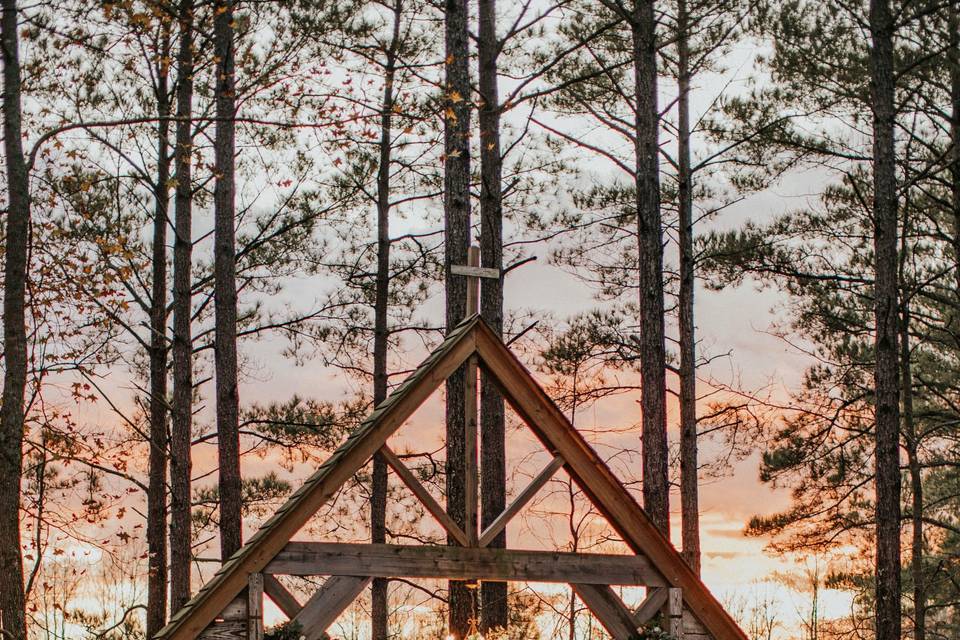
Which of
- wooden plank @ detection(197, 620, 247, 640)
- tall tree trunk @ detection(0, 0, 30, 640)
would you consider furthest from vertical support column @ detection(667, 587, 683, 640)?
tall tree trunk @ detection(0, 0, 30, 640)

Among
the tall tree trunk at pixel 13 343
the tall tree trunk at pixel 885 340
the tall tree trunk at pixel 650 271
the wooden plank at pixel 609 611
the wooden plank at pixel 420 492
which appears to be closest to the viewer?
the wooden plank at pixel 420 492

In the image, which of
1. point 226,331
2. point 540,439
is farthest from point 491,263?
point 540,439

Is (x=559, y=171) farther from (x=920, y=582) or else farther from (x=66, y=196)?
(x=920, y=582)

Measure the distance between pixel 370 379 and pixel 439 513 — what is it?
844 cm

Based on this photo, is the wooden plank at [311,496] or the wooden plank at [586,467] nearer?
the wooden plank at [311,496]

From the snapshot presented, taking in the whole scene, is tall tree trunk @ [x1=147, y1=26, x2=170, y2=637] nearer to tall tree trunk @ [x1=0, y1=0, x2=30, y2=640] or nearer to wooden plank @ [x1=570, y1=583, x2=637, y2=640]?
tall tree trunk @ [x1=0, y1=0, x2=30, y2=640]

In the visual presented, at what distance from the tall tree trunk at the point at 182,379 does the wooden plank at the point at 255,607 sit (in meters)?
5.53

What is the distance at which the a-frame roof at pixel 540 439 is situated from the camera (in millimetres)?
6496

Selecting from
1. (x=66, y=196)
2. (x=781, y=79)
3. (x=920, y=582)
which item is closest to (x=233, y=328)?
(x=66, y=196)

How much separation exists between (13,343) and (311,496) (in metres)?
3.39

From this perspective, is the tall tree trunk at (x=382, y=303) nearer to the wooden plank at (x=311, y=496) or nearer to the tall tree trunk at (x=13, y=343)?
the tall tree trunk at (x=13, y=343)

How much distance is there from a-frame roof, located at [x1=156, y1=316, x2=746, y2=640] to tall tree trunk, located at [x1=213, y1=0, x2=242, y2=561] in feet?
15.4

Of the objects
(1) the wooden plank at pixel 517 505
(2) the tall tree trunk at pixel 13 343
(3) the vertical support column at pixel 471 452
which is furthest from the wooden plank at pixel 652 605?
(2) the tall tree trunk at pixel 13 343

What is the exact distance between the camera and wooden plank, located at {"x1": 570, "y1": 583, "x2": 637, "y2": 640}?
6.82 meters
